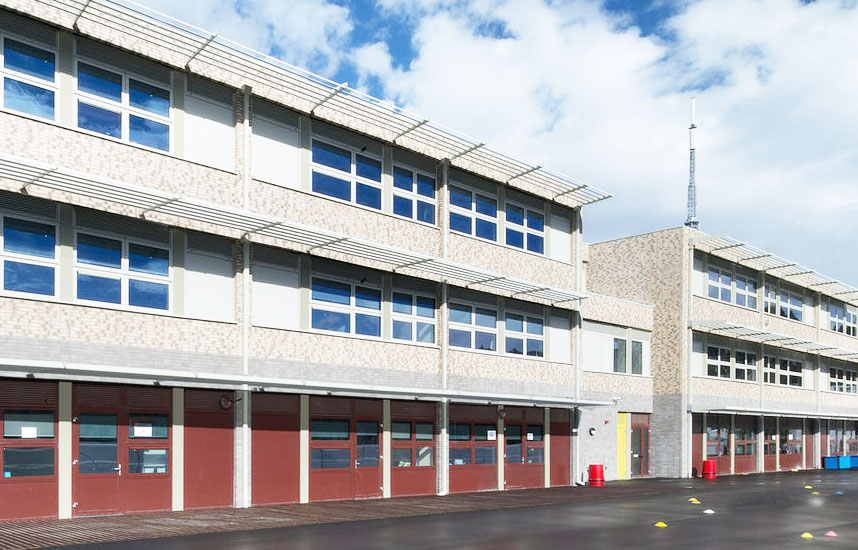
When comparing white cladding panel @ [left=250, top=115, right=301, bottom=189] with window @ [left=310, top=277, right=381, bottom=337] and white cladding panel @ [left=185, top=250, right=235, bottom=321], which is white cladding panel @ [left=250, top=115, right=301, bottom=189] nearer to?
white cladding panel @ [left=185, top=250, right=235, bottom=321]

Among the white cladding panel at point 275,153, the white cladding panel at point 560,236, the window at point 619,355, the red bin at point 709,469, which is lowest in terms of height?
the red bin at point 709,469

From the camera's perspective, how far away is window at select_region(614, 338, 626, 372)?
1288 inches

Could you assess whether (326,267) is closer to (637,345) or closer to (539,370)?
(539,370)

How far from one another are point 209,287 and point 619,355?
1887cm

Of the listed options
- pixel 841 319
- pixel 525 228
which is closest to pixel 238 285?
pixel 525 228

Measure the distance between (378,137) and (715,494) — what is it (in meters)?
14.8

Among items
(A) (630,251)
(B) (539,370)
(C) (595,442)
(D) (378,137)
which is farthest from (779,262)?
(D) (378,137)

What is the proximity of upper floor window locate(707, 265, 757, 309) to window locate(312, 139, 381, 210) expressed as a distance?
19.9 m

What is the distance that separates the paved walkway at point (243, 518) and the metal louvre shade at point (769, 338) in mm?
12936

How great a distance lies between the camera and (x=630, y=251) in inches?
1464

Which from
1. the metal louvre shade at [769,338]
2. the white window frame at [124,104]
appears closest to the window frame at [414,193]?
the white window frame at [124,104]

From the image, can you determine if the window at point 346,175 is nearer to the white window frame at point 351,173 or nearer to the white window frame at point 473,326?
the white window frame at point 351,173

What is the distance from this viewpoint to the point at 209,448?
60.5 feet

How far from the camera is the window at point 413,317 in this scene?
76.2 feet
